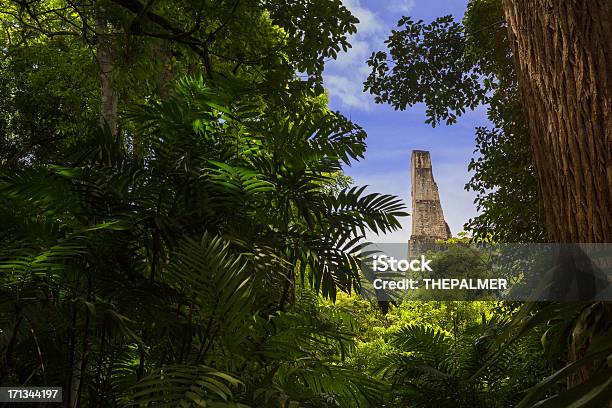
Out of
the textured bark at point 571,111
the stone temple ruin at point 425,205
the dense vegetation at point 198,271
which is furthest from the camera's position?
the stone temple ruin at point 425,205

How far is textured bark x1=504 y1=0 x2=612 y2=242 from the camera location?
215 cm

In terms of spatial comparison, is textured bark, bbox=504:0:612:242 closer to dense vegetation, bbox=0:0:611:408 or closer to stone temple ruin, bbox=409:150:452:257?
→ dense vegetation, bbox=0:0:611:408

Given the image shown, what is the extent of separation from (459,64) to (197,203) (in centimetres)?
738

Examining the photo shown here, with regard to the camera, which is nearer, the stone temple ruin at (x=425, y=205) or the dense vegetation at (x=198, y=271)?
the dense vegetation at (x=198, y=271)

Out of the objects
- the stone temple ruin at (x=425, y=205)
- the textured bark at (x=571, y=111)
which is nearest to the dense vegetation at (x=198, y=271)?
the textured bark at (x=571, y=111)

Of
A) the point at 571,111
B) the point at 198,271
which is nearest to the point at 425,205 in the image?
the point at 571,111

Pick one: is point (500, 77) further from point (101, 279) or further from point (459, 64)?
point (101, 279)

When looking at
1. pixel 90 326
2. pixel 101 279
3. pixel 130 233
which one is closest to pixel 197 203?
pixel 130 233

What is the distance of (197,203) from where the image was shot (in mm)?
2268

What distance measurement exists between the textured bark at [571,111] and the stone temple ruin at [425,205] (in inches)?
856

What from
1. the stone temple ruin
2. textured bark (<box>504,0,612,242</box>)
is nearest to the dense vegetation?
textured bark (<box>504,0,612,242</box>)

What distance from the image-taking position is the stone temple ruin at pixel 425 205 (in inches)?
986

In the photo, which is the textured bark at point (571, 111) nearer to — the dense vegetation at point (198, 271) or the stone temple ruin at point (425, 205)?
the dense vegetation at point (198, 271)

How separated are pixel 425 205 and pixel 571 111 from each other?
23912 millimetres
